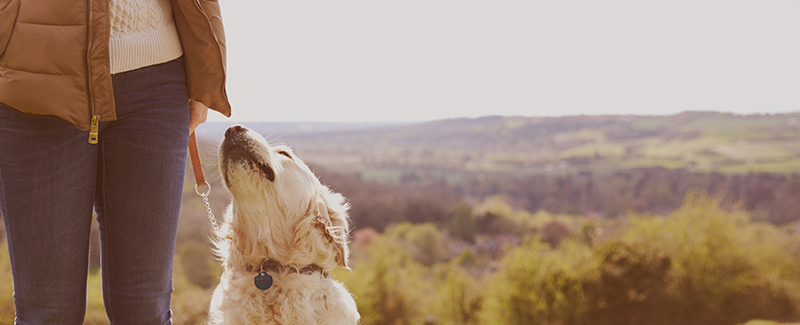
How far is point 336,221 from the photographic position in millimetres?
2727

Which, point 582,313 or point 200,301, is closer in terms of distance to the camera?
point 200,301

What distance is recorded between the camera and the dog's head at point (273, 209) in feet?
8.09

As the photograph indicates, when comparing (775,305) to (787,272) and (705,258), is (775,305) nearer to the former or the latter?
(787,272)

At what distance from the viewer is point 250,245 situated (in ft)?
8.30

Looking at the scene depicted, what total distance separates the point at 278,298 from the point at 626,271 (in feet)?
113

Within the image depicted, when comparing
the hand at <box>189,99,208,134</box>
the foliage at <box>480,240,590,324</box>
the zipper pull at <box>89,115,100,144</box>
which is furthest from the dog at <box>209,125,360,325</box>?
the foliage at <box>480,240,590,324</box>

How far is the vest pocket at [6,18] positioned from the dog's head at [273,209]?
989 mm

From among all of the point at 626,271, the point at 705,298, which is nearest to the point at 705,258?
the point at 705,298

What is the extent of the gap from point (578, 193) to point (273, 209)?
71.8 meters

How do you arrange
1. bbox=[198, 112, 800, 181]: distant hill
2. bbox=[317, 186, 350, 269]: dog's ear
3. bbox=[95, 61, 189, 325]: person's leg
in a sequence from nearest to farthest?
bbox=[95, 61, 189, 325]: person's leg → bbox=[317, 186, 350, 269]: dog's ear → bbox=[198, 112, 800, 181]: distant hill

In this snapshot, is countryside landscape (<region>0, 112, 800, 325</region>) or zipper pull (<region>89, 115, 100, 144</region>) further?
countryside landscape (<region>0, 112, 800, 325</region>)

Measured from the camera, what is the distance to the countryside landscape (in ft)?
107

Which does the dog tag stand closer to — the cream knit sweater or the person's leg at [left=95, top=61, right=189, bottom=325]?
the person's leg at [left=95, top=61, right=189, bottom=325]

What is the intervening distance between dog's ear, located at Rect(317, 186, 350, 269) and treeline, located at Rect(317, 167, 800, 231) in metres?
48.8
